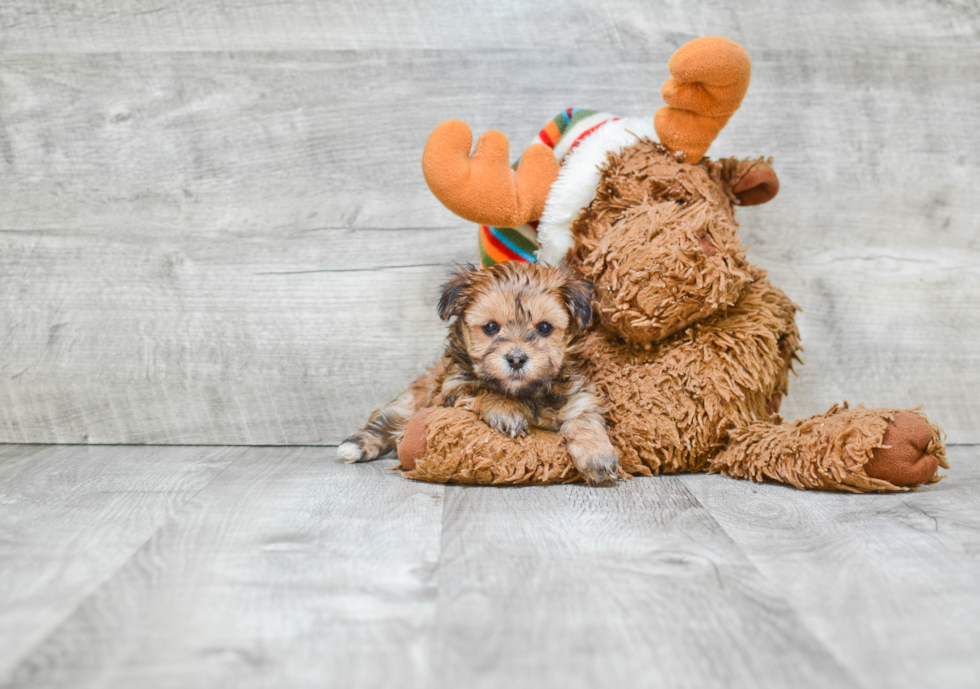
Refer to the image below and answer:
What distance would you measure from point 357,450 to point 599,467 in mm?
775

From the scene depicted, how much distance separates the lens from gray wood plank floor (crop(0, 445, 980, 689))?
38.1 inches

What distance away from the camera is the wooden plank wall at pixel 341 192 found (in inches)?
98.6

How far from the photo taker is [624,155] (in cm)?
199

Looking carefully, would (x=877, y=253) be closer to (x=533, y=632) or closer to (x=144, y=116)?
(x=533, y=632)

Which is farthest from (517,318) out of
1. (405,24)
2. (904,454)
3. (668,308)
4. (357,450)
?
(405,24)

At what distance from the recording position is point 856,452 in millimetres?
1733

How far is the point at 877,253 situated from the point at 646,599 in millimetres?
1898

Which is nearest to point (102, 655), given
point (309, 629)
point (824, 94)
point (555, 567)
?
point (309, 629)

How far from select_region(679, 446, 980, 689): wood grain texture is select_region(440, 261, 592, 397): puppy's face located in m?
0.50

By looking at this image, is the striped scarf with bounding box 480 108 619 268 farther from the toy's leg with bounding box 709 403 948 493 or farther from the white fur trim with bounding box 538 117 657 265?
the toy's leg with bounding box 709 403 948 493

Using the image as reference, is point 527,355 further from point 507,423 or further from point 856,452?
point 856,452

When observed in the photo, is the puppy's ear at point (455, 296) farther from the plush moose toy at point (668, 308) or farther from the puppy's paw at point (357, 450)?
the puppy's paw at point (357, 450)

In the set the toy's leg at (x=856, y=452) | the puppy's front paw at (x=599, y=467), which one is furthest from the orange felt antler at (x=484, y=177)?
the toy's leg at (x=856, y=452)

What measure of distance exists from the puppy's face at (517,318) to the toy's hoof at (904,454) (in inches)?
29.4
